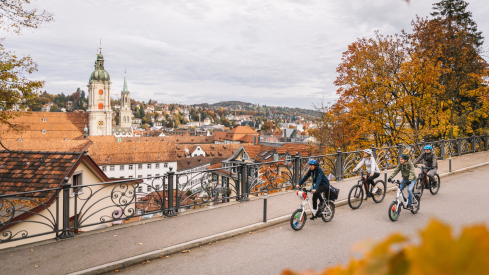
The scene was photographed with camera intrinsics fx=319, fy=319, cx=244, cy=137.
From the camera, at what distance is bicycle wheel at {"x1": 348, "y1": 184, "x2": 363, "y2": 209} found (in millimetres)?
9918

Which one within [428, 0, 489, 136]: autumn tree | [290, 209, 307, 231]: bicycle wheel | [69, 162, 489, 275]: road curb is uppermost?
[428, 0, 489, 136]: autumn tree

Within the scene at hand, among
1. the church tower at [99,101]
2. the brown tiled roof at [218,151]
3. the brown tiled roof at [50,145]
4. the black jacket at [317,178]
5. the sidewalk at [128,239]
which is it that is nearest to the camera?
the sidewalk at [128,239]

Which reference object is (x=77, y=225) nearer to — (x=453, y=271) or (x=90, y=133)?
(x=453, y=271)

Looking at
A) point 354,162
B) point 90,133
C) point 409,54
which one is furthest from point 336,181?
point 90,133

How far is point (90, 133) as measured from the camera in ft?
359

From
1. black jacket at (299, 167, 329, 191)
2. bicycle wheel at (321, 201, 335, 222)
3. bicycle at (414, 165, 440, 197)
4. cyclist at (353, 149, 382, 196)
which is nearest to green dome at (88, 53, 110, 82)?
cyclist at (353, 149, 382, 196)

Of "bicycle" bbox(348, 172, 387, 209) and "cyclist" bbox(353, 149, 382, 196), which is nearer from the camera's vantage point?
"bicycle" bbox(348, 172, 387, 209)

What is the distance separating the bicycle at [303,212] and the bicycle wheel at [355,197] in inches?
53.8

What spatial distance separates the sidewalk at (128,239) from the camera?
616cm

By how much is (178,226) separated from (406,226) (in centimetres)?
592

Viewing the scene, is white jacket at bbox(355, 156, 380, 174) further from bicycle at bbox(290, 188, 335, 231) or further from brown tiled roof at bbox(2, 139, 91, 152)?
brown tiled roof at bbox(2, 139, 91, 152)

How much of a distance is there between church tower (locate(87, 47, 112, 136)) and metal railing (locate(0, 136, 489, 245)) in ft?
351

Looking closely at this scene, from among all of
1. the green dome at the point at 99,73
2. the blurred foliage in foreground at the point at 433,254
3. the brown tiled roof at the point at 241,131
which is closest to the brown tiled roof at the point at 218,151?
the brown tiled roof at the point at 241,131

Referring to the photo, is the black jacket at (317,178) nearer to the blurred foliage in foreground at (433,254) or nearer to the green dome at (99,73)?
the blurred foliage in foreground at (433,254)
